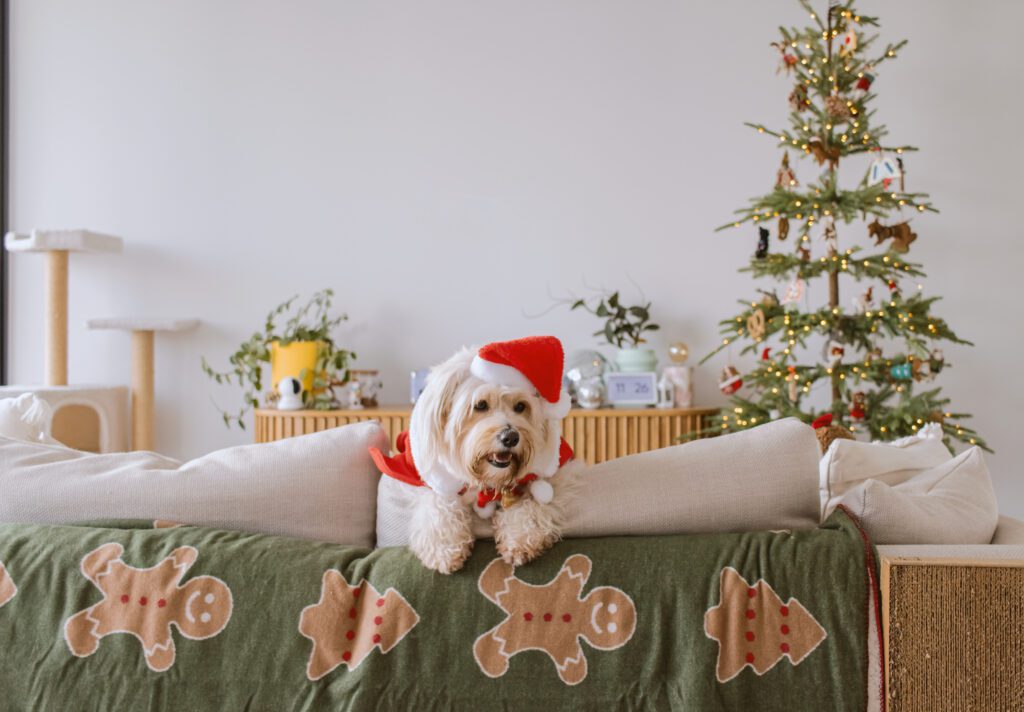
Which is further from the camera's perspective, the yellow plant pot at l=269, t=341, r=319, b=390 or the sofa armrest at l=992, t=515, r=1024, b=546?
the yellow plant pot at l=269, t=341, r=319, b=390

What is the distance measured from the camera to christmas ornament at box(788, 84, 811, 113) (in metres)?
3.18

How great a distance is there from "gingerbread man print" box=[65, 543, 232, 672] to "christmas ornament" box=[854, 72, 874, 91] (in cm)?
288

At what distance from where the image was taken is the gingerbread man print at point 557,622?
1229mm

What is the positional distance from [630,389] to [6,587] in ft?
8.71

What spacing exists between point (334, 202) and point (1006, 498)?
338 cm

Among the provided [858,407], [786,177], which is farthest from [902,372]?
[786,177]

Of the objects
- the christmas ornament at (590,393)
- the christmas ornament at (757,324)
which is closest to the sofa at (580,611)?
the christmas ornament at (757,324)

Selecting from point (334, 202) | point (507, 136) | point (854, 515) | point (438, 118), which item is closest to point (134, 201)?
point (334, 202)

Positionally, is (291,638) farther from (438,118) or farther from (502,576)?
(438,118)

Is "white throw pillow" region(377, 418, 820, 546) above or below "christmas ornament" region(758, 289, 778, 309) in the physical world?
below

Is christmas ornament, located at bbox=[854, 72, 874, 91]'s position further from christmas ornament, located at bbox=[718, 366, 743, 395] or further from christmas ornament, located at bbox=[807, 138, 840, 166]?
christmas ornament, located at bbox=[718, 366, 743, 395]

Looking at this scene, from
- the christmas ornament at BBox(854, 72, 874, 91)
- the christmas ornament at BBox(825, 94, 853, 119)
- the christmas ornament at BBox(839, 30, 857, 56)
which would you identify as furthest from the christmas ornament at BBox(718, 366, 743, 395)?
the christmas ornament at BBox(839, 30, 857, 56)

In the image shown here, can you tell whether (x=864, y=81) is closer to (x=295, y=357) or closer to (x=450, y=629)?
(x=295, y=357)

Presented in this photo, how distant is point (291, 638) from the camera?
1.25m
